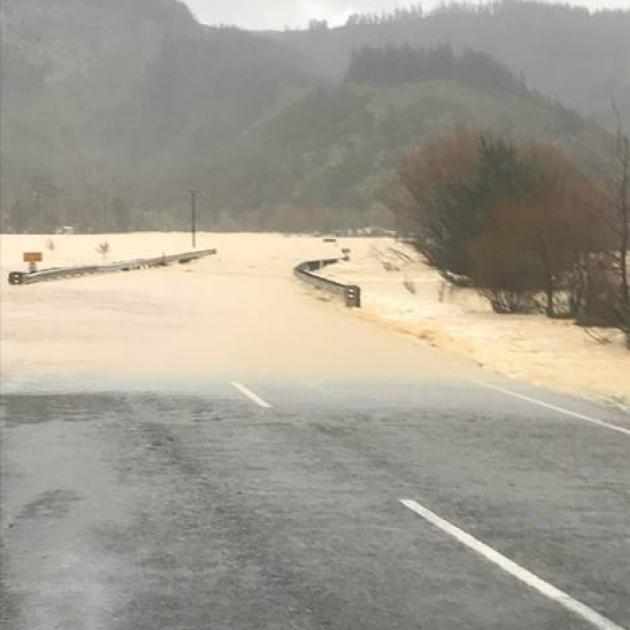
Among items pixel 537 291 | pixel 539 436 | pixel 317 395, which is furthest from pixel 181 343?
pixel 537 291

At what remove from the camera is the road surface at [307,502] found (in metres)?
5.28

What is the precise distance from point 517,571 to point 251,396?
25.2 ft

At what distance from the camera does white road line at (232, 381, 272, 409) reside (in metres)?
12.5

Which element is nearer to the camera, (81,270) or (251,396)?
(251,396)

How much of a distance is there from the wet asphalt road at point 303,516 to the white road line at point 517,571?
0.20ft

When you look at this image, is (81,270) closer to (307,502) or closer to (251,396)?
(251,396)

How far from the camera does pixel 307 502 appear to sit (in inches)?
295

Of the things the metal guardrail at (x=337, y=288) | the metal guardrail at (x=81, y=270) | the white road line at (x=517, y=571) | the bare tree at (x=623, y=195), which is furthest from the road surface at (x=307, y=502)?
the metal guardrail at (x=81, y=270)

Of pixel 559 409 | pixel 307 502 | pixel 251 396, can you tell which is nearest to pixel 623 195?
pixel 559 409

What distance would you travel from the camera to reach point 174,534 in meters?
6.60

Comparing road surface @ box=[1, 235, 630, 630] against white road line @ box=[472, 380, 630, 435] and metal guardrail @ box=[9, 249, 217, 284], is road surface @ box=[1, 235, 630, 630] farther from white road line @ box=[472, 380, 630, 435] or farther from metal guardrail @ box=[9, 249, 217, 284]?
metal guardrail @ box=[9, 249, 217, 284]

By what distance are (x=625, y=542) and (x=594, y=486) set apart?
5.40 feet

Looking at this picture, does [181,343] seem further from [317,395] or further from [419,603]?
[419,603]

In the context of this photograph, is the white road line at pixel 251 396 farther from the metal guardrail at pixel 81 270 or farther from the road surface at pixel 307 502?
the metal guardrail at pixel 81 270
